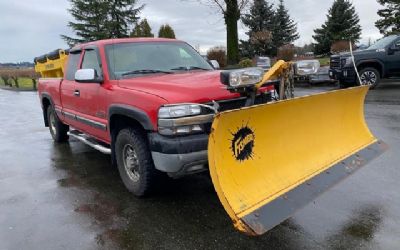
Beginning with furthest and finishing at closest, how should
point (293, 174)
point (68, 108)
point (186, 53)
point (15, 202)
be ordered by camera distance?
1. point (68, 108)
2. point (186, 53)
3. point (15, 202)
4. point (293, 174)

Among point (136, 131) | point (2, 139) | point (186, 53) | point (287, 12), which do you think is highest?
point (287, 12)

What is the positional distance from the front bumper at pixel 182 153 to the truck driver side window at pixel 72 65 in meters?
3.13

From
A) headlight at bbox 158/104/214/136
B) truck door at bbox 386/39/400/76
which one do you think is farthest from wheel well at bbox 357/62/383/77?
headlight at bbox 158/104/214/136

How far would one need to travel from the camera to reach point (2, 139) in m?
8.98

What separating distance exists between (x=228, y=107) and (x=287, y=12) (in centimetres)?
4813

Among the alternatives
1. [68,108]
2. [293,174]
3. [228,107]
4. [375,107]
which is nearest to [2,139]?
[68,108]

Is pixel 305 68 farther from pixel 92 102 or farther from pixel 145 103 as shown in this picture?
pixel 92 102

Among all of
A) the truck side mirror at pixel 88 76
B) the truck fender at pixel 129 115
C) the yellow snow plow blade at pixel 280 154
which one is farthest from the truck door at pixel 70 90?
the yellow snow plow blade at pixel 280 154

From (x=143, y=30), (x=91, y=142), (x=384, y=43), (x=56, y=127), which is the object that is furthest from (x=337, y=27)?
(x=91, y=142)

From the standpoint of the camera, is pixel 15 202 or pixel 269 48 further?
pixel 269 48

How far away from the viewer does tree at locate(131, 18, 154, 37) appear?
40662mm

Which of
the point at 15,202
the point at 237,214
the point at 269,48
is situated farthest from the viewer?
the point at 269,48

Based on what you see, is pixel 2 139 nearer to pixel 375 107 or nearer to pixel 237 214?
pixel 237 214

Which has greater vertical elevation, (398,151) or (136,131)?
(136,131)
